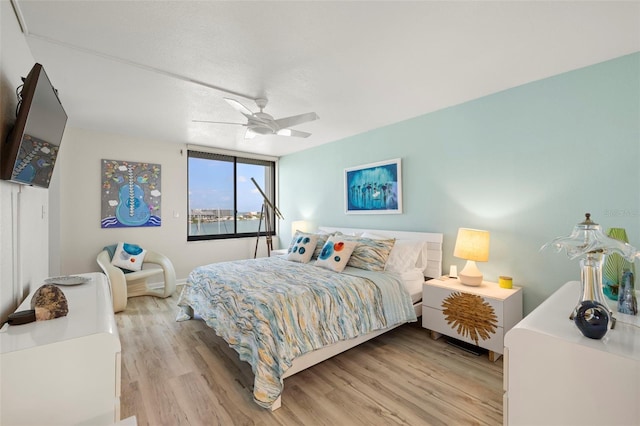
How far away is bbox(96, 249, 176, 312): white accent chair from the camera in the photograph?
11.6 ft

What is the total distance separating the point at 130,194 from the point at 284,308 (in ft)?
12.2

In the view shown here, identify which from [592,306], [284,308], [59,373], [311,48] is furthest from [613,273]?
[59,373]

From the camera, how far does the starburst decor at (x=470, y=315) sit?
7.95ft

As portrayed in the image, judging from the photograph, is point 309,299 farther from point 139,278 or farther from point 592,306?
point 139,278

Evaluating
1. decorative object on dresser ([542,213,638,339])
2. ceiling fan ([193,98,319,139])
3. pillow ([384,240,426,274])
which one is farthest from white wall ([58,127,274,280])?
decorative object on dresser ([542,213,638,339])

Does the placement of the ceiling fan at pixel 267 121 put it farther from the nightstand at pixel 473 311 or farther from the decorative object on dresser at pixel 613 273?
the decorative object on dresser at pixel 613 273

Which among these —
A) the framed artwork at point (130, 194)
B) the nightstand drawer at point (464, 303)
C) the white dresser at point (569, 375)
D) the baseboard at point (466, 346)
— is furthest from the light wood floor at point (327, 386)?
the framed artwork at point (130, 194)

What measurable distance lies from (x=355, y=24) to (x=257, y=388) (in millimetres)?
2459

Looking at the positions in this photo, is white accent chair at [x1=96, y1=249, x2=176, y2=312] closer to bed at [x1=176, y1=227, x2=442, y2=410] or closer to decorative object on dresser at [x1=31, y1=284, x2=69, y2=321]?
bed at [x1=176, y1=227, x2=442, y2=410]

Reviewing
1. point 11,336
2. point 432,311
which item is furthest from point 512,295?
point 11,336

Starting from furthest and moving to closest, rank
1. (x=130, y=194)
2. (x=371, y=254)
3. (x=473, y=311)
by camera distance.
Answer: (x=130, y=194) < (x=371, y=254) < (x=473, y=311)

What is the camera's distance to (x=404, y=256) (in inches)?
124

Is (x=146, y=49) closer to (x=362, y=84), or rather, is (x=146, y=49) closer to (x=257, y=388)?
(x=362, y=84)

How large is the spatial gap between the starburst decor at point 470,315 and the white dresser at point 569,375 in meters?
1.14
